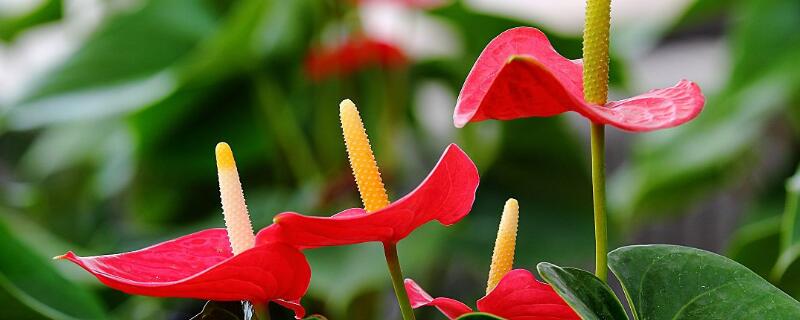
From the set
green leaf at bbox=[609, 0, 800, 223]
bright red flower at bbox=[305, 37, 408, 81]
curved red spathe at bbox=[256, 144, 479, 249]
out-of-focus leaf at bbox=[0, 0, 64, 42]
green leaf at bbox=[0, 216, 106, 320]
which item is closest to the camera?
curved red spathe at bbox=[256, 144, 479, 249]

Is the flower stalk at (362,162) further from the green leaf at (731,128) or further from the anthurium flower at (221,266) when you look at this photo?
the green leaf at (731,128)

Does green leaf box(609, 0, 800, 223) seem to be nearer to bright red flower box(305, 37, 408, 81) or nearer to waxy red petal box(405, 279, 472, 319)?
bright red flower box(305, 37, 408, 81)

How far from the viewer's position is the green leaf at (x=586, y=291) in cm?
26

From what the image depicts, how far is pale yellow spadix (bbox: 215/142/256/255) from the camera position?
302 mm

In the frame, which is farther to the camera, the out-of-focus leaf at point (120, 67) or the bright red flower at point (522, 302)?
the out-of-focus leaf at point (120, 67)

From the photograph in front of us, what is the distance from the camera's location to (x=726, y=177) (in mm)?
1309

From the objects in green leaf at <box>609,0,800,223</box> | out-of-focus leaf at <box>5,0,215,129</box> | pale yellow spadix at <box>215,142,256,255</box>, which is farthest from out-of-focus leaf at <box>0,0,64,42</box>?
pale yellow spadix at <box>215,142,256,255</box>

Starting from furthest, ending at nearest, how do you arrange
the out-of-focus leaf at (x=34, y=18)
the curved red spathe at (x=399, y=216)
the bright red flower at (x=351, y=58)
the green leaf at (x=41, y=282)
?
the out-of-focus leaf at (x=34, y=18) → the bright red flower at (x=351, y=58) → the green leaf at (x=41, y=282) → the curved red spathe at (x=399, y=216)

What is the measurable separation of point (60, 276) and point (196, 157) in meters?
0.77

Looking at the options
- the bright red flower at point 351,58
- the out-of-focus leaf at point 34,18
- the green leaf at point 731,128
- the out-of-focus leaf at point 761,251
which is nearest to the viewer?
the out-of-focus leaf at point 761,251

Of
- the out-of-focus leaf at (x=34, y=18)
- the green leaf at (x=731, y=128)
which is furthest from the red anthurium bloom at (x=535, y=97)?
the out-of-focus leaf at (x=34, y=18)

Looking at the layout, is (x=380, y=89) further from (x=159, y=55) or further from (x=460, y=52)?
(x=159, y=55)

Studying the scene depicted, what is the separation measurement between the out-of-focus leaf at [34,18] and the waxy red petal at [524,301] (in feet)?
4.05

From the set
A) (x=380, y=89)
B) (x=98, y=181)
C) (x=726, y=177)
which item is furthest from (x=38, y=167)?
(x=726, y=177)
